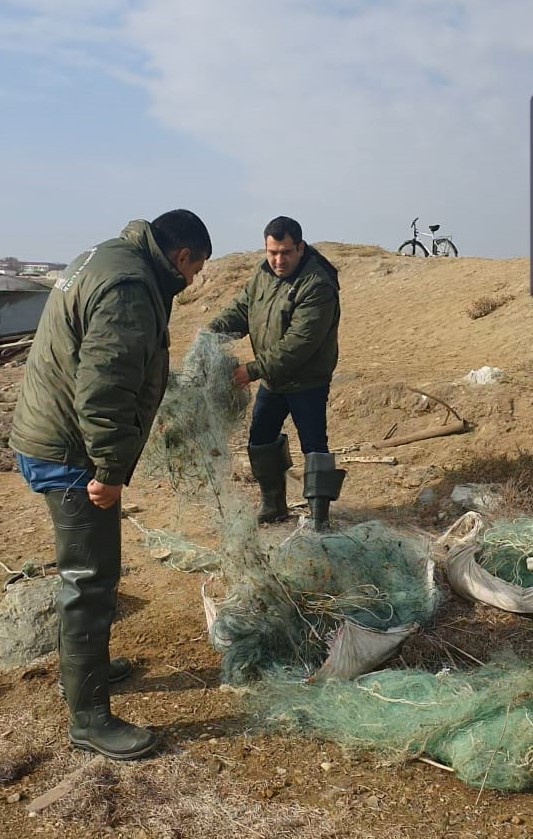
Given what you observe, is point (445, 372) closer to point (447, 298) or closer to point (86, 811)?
point (447, 298)

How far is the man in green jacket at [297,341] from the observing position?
449cm

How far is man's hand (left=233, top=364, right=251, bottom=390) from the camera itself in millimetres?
4301

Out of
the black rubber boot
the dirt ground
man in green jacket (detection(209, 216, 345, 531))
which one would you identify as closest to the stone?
the dirt ground

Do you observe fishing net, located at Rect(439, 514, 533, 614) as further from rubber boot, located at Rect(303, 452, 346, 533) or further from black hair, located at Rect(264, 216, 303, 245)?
black hair, located at Rect(264, 216, 303, 245)

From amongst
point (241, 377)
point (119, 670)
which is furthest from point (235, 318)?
point (119, 670)

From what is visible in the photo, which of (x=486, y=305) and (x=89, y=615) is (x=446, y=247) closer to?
(x=486, y=305)

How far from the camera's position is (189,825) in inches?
98.7

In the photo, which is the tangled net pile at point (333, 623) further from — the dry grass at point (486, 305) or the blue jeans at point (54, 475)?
the dry grass at point (486, 305)

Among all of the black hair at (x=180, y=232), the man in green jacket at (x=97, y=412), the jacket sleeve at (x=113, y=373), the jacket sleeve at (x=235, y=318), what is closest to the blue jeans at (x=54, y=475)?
the man in green jacket at (x=97, y=412)

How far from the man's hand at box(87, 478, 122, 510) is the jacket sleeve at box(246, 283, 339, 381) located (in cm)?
182

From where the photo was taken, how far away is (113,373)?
8.46 ft

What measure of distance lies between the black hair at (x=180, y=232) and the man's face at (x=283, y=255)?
1.55 m

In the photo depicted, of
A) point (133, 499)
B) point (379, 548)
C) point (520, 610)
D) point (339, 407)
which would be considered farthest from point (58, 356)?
point (339, 407)

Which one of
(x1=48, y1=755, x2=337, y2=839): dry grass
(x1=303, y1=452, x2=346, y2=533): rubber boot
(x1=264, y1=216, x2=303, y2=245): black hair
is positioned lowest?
(x1=48, y1=755, x2=337, y2=839): dry grass
